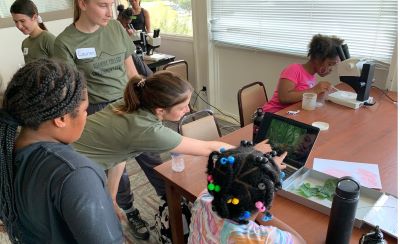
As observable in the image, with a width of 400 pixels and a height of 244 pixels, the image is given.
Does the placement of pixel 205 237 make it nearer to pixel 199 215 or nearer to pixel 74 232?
pixel 199 215

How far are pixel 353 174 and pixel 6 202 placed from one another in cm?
121

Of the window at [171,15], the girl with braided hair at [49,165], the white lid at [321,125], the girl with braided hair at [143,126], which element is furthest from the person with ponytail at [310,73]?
the window at [171,15]

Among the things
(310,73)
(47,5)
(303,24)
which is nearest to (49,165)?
(310,73)

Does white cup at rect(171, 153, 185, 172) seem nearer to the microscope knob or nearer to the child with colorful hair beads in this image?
the child with colorful hair beads

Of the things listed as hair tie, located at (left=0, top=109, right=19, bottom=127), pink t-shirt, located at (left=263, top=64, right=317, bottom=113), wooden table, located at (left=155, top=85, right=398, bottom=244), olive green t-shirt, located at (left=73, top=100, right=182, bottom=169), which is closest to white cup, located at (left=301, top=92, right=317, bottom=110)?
wooden table, located at (left=155, top=85, right=398, bottom=244)

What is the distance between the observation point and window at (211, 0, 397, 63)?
2242 mm

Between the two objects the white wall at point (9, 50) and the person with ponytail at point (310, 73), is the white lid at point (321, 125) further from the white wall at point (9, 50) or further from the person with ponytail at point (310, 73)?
the white wall at point (9, 50)

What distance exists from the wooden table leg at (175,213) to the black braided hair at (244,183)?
0.54 m

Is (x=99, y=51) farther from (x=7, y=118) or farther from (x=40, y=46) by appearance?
(x=7, y=118)

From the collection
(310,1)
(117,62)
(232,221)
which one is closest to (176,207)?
(232,221)

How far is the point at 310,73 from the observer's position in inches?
84.6

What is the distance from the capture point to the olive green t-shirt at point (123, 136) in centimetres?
133

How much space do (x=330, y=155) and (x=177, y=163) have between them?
2.27ft

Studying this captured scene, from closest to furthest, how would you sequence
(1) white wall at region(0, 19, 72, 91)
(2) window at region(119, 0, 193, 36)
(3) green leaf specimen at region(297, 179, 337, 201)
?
(3) green leaf specimen at region(297, 179, 337, 201) → (1) white wall at region(0, 19, 72, 91) → (2) window at region(119, 0, 193, 36)
